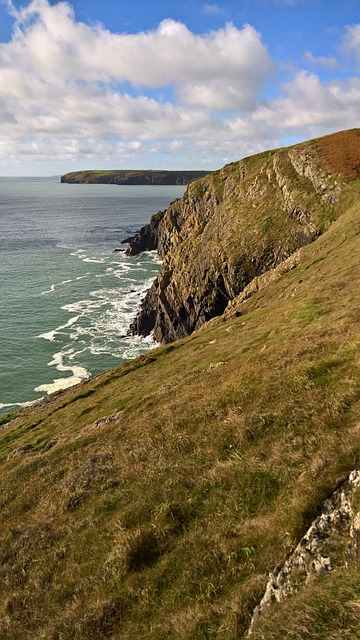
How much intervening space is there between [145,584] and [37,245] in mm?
165366

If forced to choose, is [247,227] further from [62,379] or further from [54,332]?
[62,379]

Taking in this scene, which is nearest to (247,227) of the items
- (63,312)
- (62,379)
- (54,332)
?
(54,332)

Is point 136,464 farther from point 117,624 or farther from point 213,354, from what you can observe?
point 213,354

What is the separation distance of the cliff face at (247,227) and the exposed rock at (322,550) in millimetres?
66185

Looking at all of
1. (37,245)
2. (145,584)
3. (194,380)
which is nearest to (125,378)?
(194,380)

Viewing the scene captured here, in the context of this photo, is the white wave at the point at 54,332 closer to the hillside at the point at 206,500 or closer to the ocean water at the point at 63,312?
the ocean water at the point at 63,312

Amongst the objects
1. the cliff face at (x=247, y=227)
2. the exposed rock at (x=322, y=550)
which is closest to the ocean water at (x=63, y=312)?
the cliff face at (x=247, y=227)

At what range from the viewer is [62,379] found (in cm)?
6869

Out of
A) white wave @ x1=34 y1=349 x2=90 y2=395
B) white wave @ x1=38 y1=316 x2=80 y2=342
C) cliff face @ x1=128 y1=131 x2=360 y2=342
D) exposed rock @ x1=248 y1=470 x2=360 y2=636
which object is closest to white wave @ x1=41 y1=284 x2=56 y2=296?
white wave @ x1=38 y1=316 x2=80 y2=342

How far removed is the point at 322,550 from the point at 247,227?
79.4 meters

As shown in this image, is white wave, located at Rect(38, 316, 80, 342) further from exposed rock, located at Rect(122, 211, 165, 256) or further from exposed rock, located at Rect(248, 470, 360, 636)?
exposed rock, located at Rect(248, 470, 360, 636)

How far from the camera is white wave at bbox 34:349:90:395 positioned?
65750mm

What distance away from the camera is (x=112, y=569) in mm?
13977

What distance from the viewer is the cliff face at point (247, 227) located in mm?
77938
